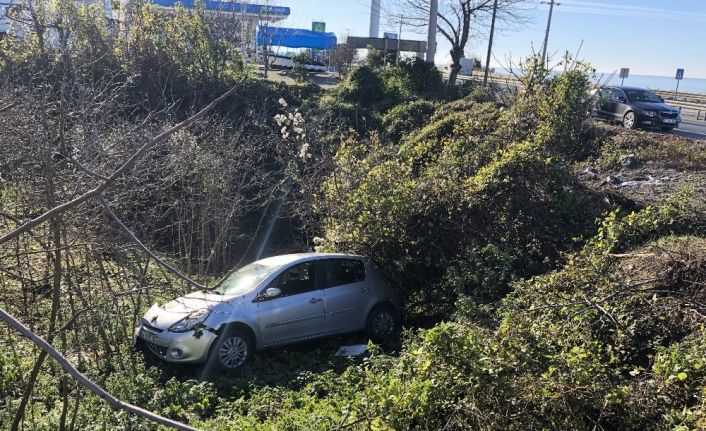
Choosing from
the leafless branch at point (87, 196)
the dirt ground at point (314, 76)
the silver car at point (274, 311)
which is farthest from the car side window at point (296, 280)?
the dirt ground at point (314, 76)

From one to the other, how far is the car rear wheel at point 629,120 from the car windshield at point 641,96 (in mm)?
806

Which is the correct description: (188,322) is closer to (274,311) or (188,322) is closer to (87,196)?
(274,311)

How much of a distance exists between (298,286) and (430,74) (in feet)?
62.0

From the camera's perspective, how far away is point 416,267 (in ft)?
31.6

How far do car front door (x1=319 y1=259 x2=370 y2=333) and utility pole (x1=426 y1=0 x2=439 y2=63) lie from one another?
18972 mm

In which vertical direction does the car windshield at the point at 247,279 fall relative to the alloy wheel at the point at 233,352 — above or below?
above

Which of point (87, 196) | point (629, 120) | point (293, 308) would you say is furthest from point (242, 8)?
point (87, 196)

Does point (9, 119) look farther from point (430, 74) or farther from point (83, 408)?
point (430, 74)

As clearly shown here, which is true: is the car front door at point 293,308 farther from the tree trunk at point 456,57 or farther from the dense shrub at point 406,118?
the tree trunk at point 456,57

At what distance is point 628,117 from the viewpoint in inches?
796

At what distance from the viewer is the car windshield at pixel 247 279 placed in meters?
8.18

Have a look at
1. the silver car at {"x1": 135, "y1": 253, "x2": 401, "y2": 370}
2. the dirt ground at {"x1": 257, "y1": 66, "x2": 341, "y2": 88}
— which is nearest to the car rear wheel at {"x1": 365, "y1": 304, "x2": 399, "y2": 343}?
the silver car at {"x1": 135, "y1": 253, "x2": 401, "y2": 370}

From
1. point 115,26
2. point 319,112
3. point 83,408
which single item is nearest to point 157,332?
point 83,408

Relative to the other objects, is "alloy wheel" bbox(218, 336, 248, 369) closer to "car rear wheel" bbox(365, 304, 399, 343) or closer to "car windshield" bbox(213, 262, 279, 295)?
"car windshield" bbox(213, 262, 279, 295)
